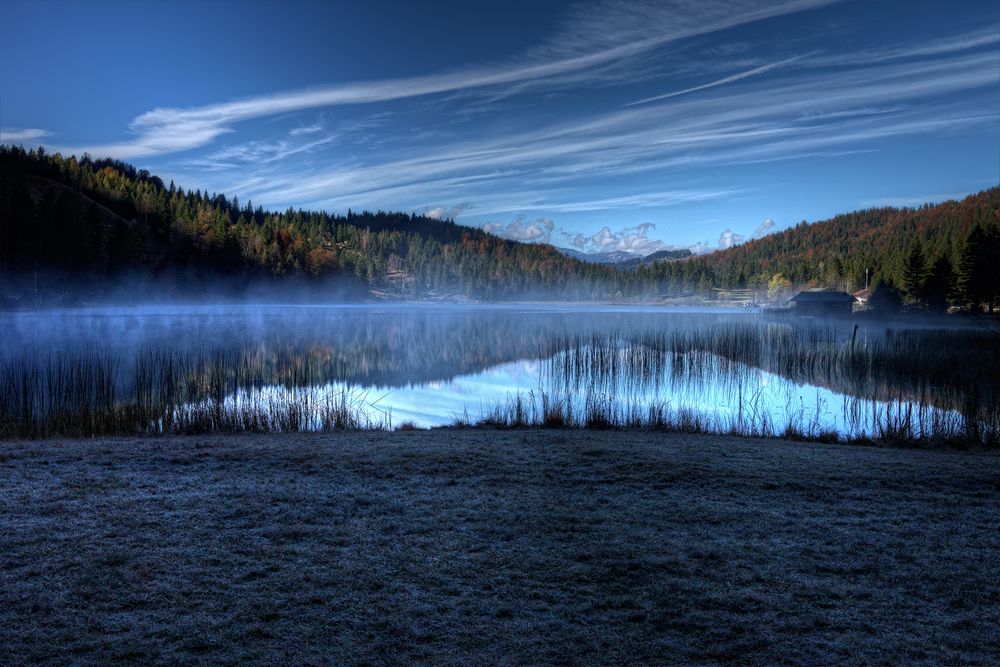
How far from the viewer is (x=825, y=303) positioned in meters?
66.9

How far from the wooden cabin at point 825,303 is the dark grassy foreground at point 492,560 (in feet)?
220

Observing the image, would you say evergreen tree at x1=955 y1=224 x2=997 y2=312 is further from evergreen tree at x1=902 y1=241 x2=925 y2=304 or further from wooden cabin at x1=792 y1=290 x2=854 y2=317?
wooden cabin at x1=792 y1=290 x2=854 y2=317

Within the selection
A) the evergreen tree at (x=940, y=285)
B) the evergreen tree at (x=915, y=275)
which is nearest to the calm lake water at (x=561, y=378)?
the evergreen tree at (x=940, y=285)

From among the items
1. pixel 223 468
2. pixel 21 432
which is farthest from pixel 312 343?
pixel 223 468

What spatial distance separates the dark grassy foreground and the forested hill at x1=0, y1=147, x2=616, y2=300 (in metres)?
54.3

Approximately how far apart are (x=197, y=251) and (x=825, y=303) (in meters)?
76.4

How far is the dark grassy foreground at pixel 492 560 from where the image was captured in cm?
285

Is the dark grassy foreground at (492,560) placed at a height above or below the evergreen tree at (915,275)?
below

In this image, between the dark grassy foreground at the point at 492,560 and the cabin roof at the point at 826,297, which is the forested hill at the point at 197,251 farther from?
the cabin roof at the point at 826,297

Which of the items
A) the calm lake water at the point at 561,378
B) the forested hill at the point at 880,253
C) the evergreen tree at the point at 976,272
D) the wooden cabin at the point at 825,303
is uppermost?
the forested hill at the point at 880,253

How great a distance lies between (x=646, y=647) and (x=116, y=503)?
3976mm

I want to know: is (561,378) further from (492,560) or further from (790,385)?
(492,560)

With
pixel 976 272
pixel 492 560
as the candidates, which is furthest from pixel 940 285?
pixel 492 560

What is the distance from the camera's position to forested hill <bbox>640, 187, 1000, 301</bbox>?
5394 cm
